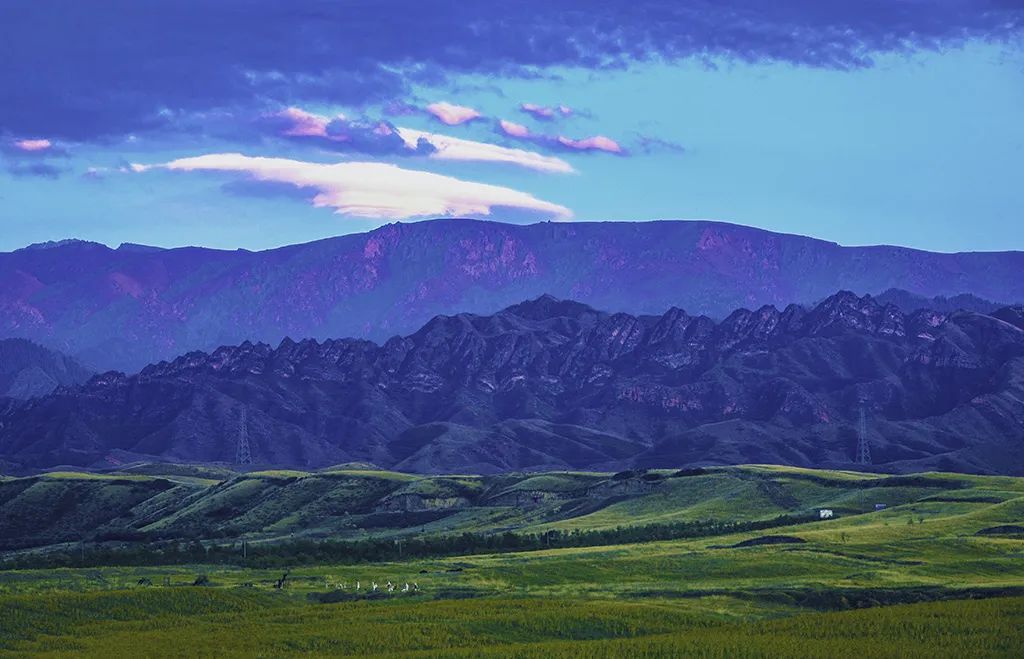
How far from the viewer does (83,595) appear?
436 feet

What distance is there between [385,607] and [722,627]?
2956 centimetres

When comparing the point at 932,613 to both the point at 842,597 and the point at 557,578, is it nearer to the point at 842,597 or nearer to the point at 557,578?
the point at 842,597

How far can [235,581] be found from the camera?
509ft

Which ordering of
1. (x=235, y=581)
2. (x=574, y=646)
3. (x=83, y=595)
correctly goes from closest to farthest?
(x=574, y=646) → (x=83, y=595) → (x=235, y=581)

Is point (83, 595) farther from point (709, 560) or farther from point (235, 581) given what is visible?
point (709, 560)

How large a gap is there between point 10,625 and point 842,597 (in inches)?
2792

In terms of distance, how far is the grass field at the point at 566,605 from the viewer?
373 feet

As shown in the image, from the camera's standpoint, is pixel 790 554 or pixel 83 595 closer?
pixel 83 595

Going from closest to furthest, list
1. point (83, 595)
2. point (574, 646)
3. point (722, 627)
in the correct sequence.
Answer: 1. point (574, 646)
2. point (722, 627)
3. point (83, 595)

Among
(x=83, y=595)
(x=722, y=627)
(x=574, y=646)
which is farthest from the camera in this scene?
(x=83, y=595)

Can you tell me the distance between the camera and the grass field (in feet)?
373

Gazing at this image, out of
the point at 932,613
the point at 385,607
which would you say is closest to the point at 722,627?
the point at 932,613

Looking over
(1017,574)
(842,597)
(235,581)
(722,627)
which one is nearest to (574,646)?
(722,627)

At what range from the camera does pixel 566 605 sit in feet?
445
